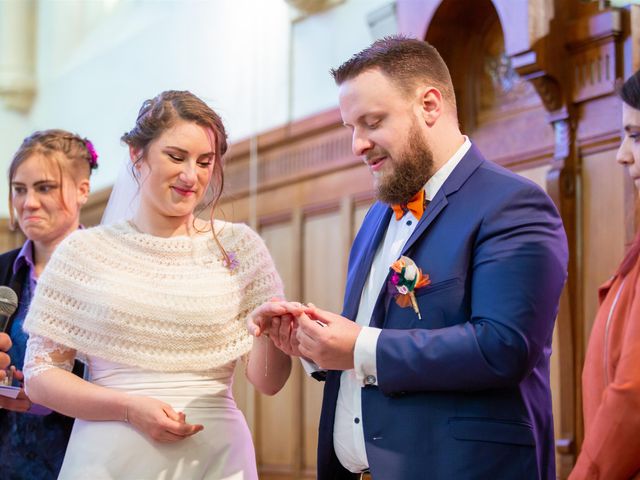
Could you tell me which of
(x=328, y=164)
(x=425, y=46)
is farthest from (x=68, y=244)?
(x=328, y=164)

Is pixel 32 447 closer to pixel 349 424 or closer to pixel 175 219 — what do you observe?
pixel 175 219

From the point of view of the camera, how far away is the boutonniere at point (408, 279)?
2252 mm

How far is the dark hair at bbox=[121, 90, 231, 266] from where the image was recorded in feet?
9.23

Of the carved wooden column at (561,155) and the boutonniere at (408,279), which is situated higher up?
the carved wooden column at (561,155)

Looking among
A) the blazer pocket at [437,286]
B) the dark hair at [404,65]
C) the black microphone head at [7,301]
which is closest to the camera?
the blazer pocket at [437,286]

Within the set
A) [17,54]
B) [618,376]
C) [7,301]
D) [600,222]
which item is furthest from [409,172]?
[17,54]

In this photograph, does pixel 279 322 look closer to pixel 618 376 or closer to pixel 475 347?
pixel 475 347

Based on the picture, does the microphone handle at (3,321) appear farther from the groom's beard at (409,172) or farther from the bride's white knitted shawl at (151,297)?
the groom's beard at (409,172)

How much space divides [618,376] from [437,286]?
452mm

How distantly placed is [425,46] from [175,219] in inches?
34.7

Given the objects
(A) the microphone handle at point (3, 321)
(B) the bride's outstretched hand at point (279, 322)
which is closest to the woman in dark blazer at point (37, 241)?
(A) the microphone handle at point (3, 321)

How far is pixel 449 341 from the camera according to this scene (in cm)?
213

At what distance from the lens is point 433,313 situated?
226 cm

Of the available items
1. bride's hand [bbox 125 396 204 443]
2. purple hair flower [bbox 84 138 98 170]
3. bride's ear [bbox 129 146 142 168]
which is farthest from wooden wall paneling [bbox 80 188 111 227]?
bride's hand [bbox 125 396 204 443]
